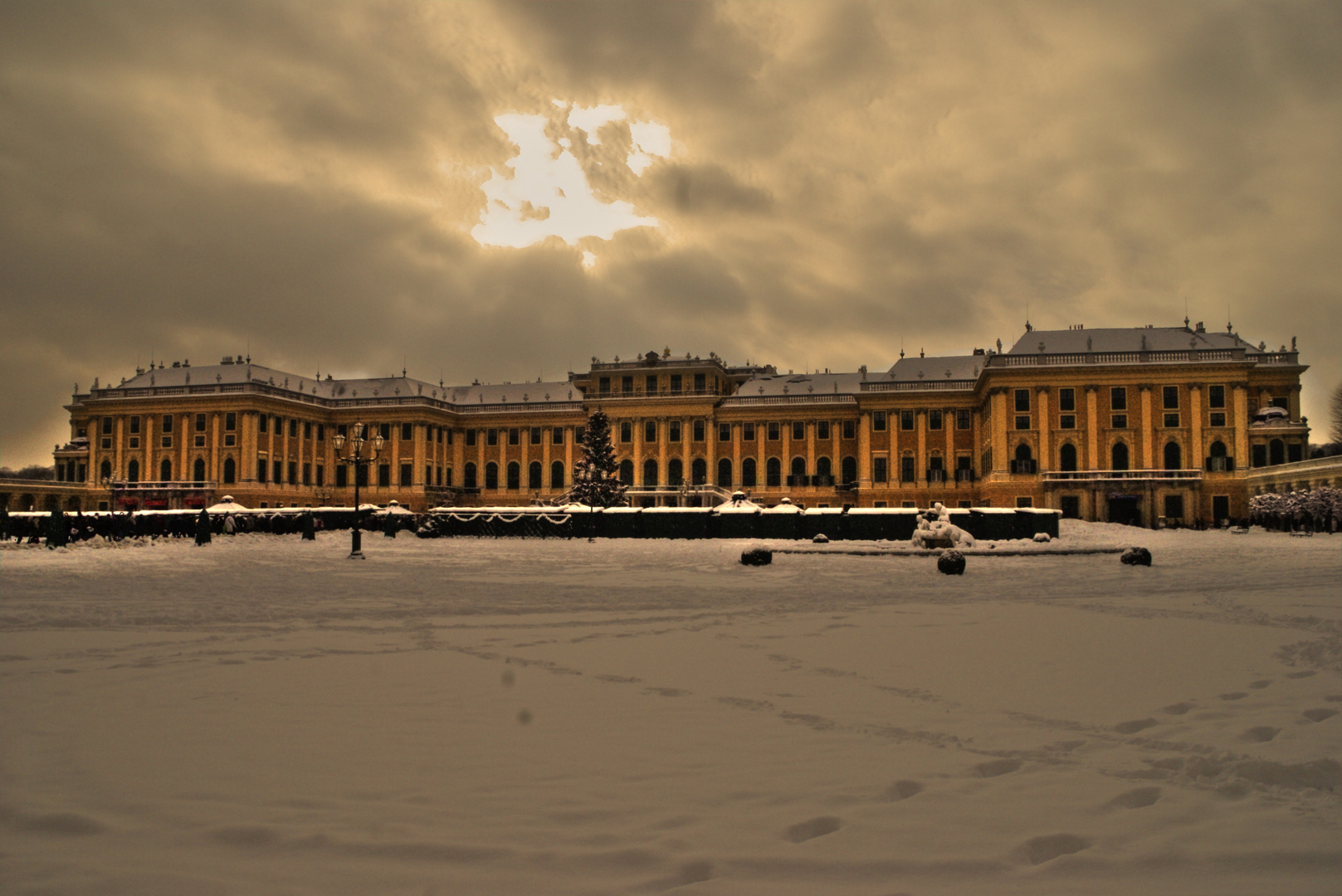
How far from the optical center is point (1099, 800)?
18.1 ft

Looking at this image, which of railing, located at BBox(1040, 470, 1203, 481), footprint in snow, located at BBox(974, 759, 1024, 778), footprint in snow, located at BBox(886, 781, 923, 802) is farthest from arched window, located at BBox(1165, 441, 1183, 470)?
footprint in snow, located at BBox(886, 781, 923, 802)

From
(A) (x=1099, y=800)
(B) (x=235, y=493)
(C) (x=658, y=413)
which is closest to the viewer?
(A) (x=1099, y=800)

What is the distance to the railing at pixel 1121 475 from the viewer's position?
62656 mm

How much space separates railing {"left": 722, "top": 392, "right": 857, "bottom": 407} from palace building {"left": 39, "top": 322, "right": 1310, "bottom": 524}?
17cm

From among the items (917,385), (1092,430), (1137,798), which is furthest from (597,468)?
(1137,798)

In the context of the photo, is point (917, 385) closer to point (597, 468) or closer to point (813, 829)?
point (597, 468)

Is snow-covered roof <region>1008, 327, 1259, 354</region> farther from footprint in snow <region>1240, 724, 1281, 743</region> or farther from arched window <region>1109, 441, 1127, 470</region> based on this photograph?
footprint in snow <region>1240, 724, 1281, 743</region>

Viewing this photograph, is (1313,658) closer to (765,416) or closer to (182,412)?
(765,416)

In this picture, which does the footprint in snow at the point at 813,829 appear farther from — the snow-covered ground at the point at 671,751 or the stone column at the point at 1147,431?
the stone column at the point at 1147,431

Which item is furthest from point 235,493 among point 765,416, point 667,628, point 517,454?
point 667,628

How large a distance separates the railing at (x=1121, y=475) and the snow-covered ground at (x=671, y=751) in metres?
52.4

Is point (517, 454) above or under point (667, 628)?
above

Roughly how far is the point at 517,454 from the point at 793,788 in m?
86.8

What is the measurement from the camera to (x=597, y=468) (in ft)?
218
